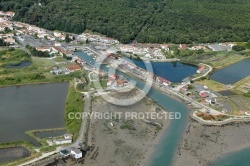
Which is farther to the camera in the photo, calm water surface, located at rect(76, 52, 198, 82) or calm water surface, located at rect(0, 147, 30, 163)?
calm water surface, located at rect(76, 52, 198, 82)

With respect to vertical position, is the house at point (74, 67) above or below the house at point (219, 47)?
below

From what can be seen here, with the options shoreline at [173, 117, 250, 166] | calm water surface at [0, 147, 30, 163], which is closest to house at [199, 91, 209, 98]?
shoreline at [173, 117, 250, 166]

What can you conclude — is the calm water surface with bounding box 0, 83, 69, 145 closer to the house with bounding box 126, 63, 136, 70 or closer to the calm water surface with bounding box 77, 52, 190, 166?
the calm water surface with bounding box 77, 52, 190, 166

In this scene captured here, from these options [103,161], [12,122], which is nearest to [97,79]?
[12,122]

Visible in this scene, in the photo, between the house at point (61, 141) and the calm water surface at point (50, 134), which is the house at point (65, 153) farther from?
the calm water surface at point (50, 134)

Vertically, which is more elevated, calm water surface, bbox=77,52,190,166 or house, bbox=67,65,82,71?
house, bbox=67,65,82,71

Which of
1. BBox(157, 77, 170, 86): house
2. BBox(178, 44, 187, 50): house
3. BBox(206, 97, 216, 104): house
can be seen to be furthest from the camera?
BBox(178, 44, 187, 50): house

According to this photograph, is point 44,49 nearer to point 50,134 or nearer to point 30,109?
point 30,109

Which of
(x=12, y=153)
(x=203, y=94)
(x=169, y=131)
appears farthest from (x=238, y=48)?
(x=12, y=153)

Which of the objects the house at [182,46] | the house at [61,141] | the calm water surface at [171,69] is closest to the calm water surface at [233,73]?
the calm water surface at [171,69]
